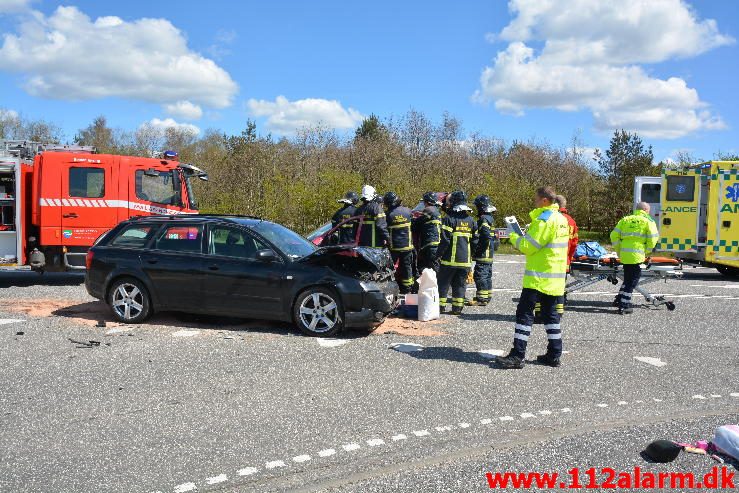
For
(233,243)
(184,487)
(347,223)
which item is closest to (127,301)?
(233,243)

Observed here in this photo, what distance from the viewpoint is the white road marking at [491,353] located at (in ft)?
22.1

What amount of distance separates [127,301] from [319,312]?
270 centimetres

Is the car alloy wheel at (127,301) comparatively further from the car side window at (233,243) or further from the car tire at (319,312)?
the car tire at (319,312)

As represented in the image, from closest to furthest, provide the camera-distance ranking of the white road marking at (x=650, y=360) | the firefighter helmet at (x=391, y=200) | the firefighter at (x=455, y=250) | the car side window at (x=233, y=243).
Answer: the white road marking at (x=650, y=360), the car side window at (x=233, y=243), the firefighter at (x=455, y=250), the firefighter helmet at (x=391, y=200)

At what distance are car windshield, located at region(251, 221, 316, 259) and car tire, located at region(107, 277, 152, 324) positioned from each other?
1.75 meters

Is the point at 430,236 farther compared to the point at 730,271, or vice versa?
the point at 730,271

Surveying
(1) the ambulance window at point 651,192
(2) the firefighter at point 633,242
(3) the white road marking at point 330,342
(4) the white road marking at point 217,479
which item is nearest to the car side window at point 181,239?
(3) the white road marking at point 330,342

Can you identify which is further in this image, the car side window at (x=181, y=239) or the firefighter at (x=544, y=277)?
the car side window at (x=181, y=239)

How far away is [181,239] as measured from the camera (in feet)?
26.7

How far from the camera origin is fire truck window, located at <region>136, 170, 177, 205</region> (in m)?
11.8

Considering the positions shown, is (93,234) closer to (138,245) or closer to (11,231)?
(11,231)

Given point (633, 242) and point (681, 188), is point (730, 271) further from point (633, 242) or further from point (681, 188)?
point (633, 242)

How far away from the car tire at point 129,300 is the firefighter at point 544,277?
4.71 metres

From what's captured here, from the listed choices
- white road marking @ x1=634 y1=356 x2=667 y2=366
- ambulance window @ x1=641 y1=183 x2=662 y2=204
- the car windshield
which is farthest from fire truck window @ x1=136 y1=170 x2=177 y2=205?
ambulance window @ x1=641 y1=183 x2=662 y2=204
